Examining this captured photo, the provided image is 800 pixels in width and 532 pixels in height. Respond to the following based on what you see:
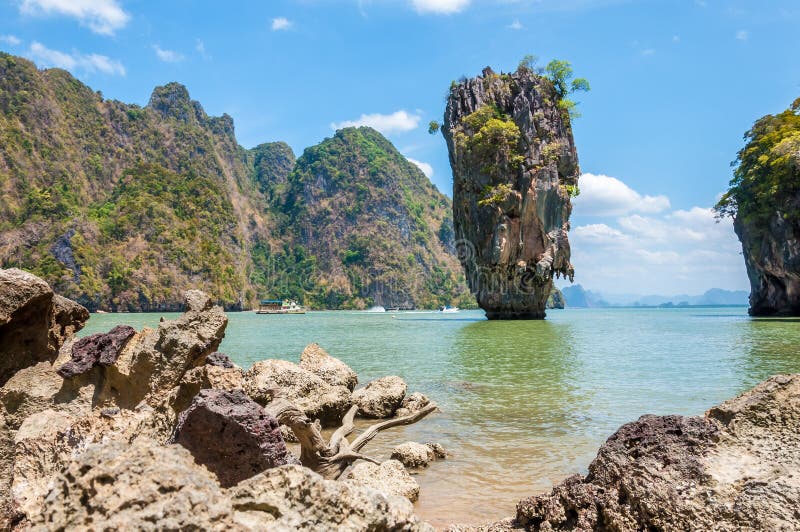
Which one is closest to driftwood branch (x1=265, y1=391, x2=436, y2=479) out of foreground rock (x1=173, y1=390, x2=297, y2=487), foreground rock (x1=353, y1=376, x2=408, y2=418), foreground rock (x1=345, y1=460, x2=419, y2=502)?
foreground rock (x1=345, y1=460, x2=419, y2=502)

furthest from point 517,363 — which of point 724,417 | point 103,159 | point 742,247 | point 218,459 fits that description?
point 103,159

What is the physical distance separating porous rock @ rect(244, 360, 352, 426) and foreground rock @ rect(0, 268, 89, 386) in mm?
2591

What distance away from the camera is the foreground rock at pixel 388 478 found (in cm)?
483

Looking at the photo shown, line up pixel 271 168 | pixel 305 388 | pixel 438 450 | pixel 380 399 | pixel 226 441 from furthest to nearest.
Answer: pixel 271 168 < pixel 380 399 < pixel 305 388 < pixel 438 450 < pixel 226 441

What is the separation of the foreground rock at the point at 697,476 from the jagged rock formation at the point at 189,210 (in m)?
89.3

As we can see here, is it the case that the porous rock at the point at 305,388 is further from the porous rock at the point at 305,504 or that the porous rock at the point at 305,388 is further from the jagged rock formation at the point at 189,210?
the jagged rock formation at the point at 189,210

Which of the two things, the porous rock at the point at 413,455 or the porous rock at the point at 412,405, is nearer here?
the porous rock at the point at 413,455

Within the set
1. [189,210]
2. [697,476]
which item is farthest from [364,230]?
[697,476]

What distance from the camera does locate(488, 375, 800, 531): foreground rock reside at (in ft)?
9.39

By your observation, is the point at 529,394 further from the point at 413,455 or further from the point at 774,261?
the point at 774,261

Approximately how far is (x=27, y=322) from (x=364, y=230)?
485 feet

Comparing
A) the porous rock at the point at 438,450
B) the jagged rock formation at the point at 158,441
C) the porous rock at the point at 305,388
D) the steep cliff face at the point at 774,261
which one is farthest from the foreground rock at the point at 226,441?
the steep cliff face at the point at 774,261

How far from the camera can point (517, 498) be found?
16.5 feet

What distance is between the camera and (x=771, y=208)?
37344 mm
